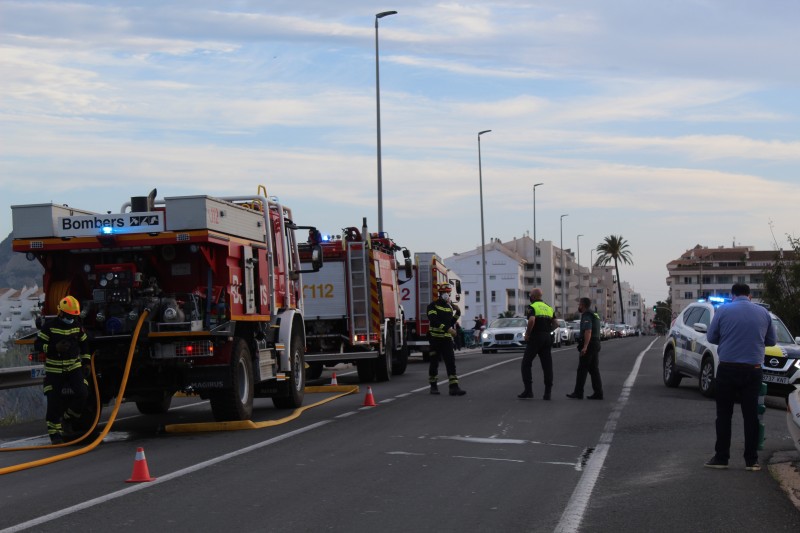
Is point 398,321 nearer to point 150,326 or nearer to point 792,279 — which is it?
point 150,326

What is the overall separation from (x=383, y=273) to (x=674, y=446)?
1246cm

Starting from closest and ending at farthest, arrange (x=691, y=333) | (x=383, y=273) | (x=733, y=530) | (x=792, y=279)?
(x=733, y=530) < (x=691, y=333) < (x=383, y=273) < (x=792, y=279)

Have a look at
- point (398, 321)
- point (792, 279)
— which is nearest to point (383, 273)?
point (398, 321)

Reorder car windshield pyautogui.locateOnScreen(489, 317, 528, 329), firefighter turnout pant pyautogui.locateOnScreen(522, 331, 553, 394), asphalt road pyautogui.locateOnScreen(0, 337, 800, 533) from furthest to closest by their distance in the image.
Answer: car windshield pyautogui.locateOnScreen(489, 317, 528, 329) → firefighter turnout pant pyautogui.locateOnScreen(522, 331, 553, 394) → asphalt road pyautogui.locateOnScreen(0, 337, 800, 533)

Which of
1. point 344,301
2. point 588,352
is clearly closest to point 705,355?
point 588,352

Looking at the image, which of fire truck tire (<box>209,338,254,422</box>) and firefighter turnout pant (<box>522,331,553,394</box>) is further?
firefighter turnout pant (<box>522,331,553,394</box>)

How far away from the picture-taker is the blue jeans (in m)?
10.4

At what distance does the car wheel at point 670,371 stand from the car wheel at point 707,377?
5.83ft

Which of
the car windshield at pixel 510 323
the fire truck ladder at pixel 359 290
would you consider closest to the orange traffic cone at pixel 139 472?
the fire truck ladder at pixel 359 290

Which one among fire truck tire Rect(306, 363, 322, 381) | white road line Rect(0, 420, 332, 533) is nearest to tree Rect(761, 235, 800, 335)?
fire truck tire Rect(306, 363, 322, 381)

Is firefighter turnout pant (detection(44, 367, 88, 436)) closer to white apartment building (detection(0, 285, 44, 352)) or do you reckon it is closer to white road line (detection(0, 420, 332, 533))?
white apartment building (detection(0, 285, 44, 352))

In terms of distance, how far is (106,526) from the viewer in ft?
24.9

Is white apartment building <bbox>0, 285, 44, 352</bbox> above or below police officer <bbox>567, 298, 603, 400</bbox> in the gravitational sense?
above

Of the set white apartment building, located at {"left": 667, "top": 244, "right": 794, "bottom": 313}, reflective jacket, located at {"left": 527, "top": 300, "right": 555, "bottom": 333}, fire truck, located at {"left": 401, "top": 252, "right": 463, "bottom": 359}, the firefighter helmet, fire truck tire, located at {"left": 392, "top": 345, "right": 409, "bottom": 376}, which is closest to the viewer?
the firefighter helmet
